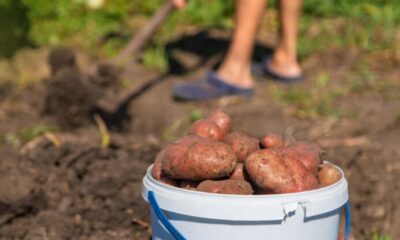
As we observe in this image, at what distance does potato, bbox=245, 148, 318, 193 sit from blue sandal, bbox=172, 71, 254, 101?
2.39m

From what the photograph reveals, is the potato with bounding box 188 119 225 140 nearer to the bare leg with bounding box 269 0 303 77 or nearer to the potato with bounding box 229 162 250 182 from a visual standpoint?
the potato with bounding box 229 162 250 182

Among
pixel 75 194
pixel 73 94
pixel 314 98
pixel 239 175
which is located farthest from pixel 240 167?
pixel 314 98

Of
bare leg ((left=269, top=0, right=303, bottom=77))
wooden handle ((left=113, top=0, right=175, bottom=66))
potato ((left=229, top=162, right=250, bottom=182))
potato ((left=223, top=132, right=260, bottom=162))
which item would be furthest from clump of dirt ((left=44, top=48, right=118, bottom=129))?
potato ((left=229, top=162, right=250, bottom=182))

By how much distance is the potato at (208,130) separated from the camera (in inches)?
90.8

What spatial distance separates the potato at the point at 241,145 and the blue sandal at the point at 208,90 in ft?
7.28

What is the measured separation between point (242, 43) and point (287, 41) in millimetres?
486

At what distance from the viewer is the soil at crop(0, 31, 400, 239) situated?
9.77 feet

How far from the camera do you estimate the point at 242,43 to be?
14.7 feet

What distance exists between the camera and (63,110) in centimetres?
405

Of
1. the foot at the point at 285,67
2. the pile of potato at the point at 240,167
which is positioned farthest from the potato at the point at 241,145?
the foot at the point at 285,67

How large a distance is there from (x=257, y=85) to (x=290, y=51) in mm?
291

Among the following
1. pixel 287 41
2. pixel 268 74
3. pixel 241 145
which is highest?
pixel 241 145

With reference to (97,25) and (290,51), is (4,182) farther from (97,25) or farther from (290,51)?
(97,25)

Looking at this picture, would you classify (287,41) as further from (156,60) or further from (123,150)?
(123,150)
